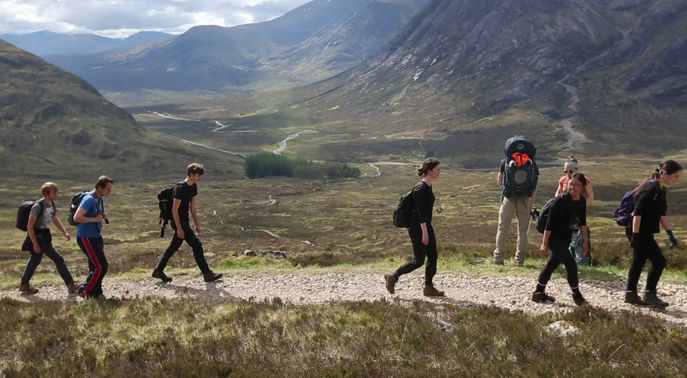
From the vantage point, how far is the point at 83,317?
1298cm

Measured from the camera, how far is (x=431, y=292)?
14.0 m

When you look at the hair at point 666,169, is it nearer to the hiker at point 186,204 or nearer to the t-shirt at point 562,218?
the t-shirt at point 562,218

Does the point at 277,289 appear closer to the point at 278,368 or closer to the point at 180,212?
the point at 180,212

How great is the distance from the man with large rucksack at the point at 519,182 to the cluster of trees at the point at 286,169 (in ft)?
513

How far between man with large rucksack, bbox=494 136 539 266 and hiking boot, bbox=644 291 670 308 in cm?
477

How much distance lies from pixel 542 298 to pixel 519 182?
Answer: 449 cm

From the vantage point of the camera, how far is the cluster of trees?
570 feet

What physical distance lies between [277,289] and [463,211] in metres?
91.5

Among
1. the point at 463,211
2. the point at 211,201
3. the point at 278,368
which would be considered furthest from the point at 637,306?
the point at 211,201

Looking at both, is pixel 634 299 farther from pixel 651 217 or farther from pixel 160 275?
pixel 160 275

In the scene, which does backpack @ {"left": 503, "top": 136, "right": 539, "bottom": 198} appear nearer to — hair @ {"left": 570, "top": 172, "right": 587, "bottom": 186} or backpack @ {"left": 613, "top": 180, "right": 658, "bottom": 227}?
hair @ {"left": 570, "top": 172, "right": 587, "bottom": 186}

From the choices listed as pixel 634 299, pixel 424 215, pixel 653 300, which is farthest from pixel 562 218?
pixel 424 215

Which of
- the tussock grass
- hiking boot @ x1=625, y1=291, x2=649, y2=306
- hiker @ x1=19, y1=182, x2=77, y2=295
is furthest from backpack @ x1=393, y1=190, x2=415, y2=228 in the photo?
hiker @ x1=19, y1=182, x2=77, y2=295

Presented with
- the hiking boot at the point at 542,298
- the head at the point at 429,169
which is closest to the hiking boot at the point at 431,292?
the hiking boot at the point at 542,298
